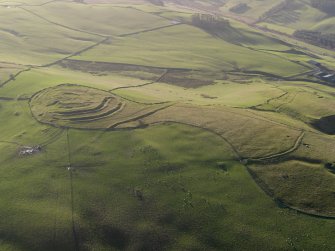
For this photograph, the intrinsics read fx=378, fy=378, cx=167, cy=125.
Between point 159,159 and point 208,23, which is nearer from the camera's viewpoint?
point 159,159

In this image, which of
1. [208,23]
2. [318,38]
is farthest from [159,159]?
[318,38]

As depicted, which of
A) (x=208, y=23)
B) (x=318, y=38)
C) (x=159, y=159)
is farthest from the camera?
(x=318, y=38)

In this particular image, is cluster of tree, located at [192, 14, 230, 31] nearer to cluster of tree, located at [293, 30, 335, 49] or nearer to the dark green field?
cluster of tree, located at [293, 30, 335, 49]

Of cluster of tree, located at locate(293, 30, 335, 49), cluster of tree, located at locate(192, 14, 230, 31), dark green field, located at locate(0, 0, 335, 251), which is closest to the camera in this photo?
dark green field, located at locate(0, 0, 335, 251)

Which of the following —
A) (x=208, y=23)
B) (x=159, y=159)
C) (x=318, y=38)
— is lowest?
(x=318, y=38)

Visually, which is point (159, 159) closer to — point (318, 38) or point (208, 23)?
point (208, 23)

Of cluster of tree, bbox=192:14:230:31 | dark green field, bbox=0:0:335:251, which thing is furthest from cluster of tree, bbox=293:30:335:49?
Result: dark green field, bbox=0:0:335:251
